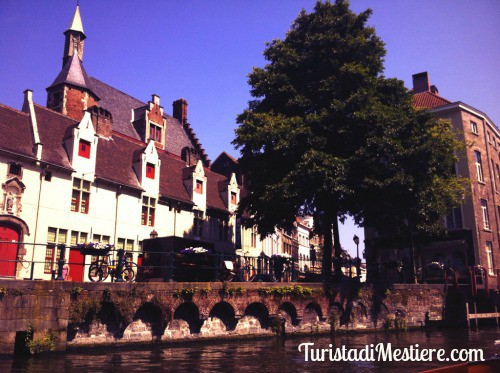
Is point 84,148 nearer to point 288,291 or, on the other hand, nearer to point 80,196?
point 80,196

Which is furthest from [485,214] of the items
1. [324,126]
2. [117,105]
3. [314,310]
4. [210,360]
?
[117,105]

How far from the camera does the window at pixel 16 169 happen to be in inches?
910

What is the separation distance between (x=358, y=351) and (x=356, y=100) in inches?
514

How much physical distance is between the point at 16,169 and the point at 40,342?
12.8 m

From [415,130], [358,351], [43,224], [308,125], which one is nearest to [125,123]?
[43,224]

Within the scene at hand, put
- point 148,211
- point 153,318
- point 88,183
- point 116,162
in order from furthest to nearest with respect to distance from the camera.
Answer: point 148,211
point 116,162
point 88,183
point 153,318

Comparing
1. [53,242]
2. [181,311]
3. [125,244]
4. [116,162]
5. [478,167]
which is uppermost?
[478,167]

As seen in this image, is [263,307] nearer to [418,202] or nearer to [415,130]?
[418,202]

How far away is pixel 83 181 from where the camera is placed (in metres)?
26.8

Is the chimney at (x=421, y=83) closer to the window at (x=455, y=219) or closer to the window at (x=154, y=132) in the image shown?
the window at (x=455, y=219)

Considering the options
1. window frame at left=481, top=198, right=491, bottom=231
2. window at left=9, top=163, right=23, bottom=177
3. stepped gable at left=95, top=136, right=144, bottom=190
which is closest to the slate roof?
stepped gable at left=95, top=136, right=144, bottom=190

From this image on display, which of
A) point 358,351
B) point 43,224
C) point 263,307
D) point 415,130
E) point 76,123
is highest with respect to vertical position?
point 76,123

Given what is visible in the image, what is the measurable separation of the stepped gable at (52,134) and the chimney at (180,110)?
2290 centimetres

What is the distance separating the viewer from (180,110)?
5125cm
